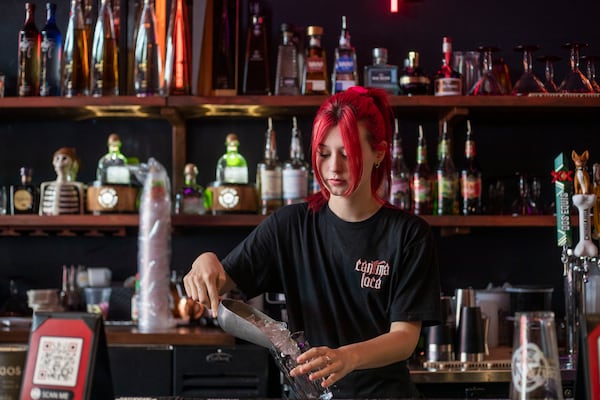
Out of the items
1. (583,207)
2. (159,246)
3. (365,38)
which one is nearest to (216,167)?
(159,246)

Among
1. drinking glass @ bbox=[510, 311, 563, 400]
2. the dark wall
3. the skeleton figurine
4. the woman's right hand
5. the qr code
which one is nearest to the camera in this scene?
drinking glass @ bbox=[510, 311, 563, 400]

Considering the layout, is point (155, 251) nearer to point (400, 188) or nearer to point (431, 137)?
point (400, 188)

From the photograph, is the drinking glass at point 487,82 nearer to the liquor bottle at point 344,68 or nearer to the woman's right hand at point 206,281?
the liquor bottle at point 344,68

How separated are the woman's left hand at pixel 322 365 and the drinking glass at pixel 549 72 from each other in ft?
6.23

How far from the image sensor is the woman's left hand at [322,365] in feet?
4.48

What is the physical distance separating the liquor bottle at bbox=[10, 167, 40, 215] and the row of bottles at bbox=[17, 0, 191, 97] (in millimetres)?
310

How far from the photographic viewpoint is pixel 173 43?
3.15 m

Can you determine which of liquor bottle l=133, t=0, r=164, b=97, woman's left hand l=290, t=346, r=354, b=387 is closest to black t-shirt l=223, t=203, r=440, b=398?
woman's left hand l=290, t=346, r=354, b=387

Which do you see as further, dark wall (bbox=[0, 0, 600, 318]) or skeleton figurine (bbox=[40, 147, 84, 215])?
dark wall (bbox=[0, 0, 600, 318])

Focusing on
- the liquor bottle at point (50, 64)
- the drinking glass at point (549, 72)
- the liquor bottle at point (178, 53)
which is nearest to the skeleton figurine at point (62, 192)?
the liquor bottle at point (50, 64)

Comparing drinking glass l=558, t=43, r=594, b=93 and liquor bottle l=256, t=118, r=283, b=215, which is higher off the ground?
drinking glass l=558, t=43, r=594, b=93

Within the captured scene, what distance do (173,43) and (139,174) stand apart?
0.46m

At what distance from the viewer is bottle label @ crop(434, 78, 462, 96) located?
3.04 m

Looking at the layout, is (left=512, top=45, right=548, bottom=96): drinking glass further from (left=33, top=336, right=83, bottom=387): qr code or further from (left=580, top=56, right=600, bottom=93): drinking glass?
(left=33, top=336, right=83, bottom=387): qr code
